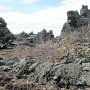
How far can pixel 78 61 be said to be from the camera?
15.3 metres

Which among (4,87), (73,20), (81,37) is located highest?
(73,20)

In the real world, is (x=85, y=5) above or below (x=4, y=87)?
above

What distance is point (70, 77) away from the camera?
13.0 metres

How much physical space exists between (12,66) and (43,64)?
2.49m

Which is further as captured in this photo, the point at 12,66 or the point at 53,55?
the point at 53,55

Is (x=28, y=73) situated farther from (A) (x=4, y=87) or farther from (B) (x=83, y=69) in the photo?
(B) (x=83, y=69)

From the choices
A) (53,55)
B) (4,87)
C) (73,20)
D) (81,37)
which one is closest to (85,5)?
(73,20)

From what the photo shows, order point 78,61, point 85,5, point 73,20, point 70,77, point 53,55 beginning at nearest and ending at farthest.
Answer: point 70,77 < point 78,61 < point 53,55 < point 73,20 < point 85,5

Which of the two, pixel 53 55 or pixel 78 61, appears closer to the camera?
pixel 78 61

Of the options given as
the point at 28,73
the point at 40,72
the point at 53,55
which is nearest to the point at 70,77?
the point at 40,72

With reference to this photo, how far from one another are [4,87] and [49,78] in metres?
2.08

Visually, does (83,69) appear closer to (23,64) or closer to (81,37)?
(23,64)

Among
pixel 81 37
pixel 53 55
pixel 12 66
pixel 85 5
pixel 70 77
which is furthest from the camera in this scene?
pixel 85 5

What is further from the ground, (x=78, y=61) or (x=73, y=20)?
(x=73, y=20)
